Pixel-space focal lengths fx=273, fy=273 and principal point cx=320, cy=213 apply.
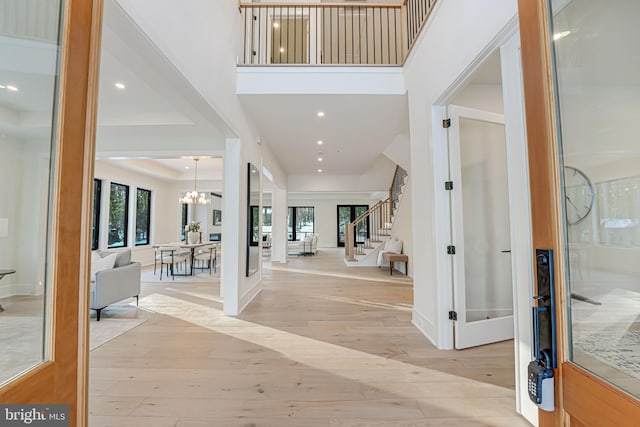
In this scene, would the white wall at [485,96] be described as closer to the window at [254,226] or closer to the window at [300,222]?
the window at [254,226]

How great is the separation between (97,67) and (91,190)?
461mm

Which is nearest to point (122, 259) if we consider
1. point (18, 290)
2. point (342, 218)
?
point (18, 290)

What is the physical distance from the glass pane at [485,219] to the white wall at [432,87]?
0.38m

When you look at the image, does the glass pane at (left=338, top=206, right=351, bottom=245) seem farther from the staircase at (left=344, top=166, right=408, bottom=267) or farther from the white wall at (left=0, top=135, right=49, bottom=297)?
the white wall at (left=0, top=135, right=49, bottom=297)

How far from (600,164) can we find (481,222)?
6.90ft

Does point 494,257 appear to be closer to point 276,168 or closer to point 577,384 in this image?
point 577,384

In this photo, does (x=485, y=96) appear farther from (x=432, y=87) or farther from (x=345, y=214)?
(x=345, y=214)

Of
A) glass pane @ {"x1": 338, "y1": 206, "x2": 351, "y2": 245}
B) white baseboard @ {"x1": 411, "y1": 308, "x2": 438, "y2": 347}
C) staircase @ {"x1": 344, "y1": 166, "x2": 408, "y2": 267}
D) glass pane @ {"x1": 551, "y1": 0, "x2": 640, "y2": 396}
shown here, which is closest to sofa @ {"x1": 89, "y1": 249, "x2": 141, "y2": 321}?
white baseboard @ {"x1": 411, "y1": 308, "x2": 438, "y2": 347}

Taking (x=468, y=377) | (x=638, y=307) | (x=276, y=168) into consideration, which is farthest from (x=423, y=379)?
(x=276, y=168)

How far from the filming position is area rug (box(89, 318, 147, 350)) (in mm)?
2789

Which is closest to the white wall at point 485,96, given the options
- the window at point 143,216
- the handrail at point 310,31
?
the handrail at point 310,31

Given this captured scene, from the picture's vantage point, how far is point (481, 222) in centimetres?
292

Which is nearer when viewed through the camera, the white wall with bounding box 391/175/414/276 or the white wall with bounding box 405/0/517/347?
the white wall with bounding box 405/0/517/347

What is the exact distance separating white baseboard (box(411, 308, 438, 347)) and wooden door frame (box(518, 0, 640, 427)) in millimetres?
1973
